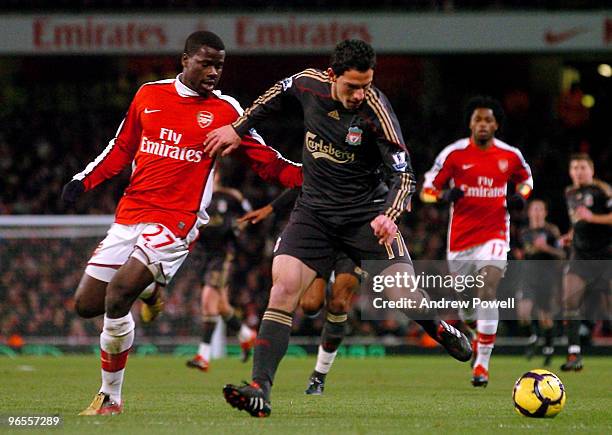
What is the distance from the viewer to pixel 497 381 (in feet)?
36.2

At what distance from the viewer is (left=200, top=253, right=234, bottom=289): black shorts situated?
13.4 meters

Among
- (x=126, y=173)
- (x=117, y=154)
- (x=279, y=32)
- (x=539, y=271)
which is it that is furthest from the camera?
(x=279, y=32)

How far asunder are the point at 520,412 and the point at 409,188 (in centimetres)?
152

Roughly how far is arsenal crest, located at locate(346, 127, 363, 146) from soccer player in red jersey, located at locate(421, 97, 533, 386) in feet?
13.4

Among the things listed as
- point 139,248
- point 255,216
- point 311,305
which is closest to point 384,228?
point 139,248

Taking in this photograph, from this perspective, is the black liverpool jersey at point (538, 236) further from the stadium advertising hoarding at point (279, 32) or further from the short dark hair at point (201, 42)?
the short dark hair at point (201, 42)

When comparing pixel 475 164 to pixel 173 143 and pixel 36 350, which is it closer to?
pixel 173 143

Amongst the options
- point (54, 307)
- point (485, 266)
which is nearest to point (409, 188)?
point (485, 266)

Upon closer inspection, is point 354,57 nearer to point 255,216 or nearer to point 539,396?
point 539,396

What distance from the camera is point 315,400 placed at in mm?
8297

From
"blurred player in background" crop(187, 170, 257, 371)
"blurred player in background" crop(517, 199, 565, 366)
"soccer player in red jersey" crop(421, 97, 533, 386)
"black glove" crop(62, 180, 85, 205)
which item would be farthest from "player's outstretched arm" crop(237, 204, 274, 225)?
"blurred player in background" crop(517, 199, 565, 366)

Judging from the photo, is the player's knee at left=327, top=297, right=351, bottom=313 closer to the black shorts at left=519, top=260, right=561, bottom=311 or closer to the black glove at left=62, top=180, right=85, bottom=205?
the black glove at left=62, top=180, right=85, bottom=205

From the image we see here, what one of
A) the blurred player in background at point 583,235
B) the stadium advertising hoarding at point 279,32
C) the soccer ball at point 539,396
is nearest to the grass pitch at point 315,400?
the soccer ball at point 539,396

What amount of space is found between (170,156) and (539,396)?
106 inches
